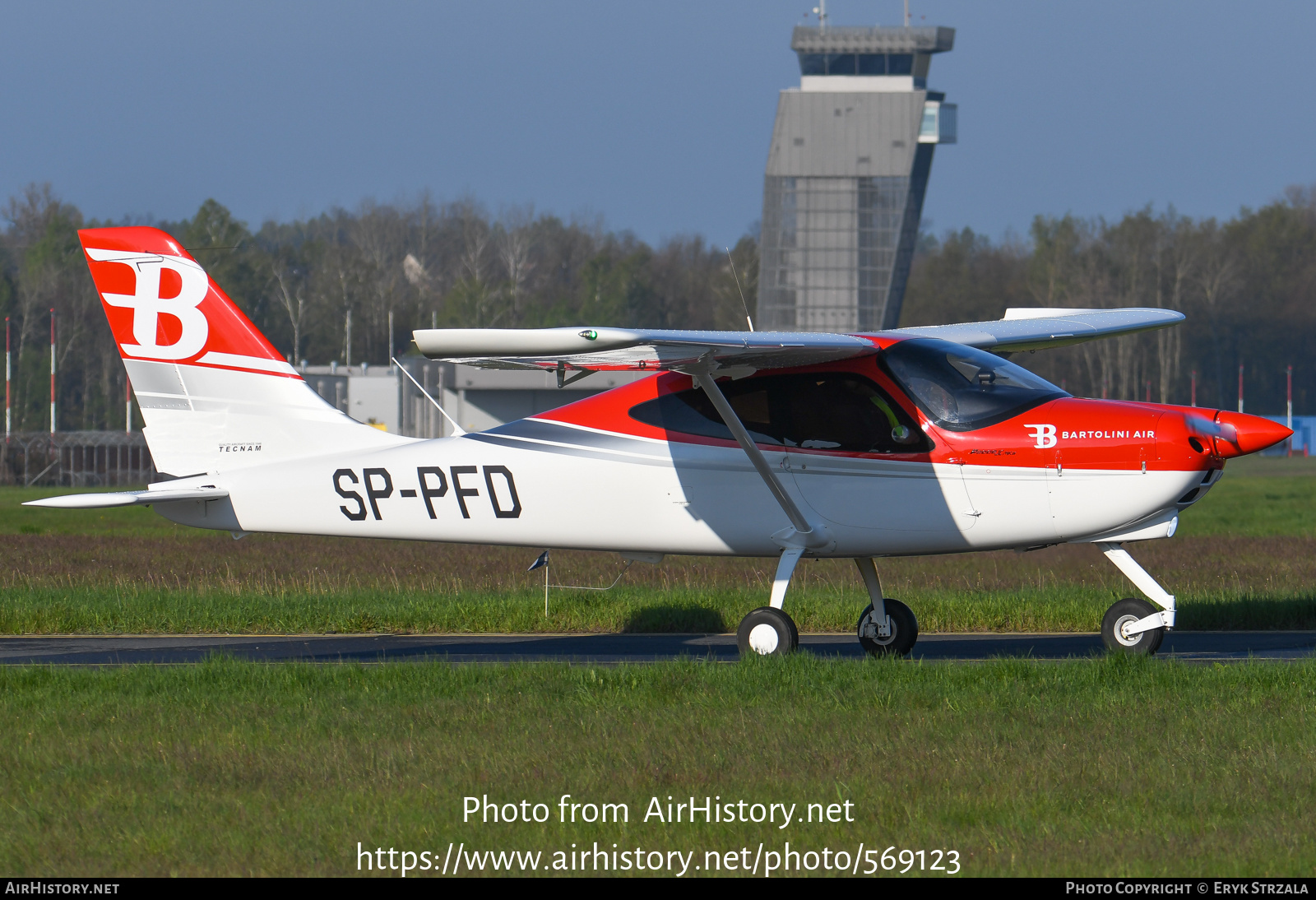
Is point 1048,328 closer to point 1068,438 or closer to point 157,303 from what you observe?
point 1068,438

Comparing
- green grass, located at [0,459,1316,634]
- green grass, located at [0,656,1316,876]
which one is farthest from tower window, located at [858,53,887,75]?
green grass, located at [0,656,1316,876]

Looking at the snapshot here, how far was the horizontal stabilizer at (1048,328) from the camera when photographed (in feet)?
40.5

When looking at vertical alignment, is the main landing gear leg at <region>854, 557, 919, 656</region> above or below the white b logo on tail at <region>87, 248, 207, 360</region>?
below

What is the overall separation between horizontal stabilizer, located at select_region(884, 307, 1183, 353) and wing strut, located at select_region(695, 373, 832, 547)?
208 centimetres

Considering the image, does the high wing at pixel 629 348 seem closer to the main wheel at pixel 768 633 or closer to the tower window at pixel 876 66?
the main wheel at pixel 768 633

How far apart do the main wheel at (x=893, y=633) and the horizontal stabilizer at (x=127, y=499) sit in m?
5.10

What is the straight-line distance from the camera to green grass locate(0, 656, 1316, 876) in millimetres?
5586

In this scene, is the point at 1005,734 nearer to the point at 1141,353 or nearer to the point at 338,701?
the point at 338,701

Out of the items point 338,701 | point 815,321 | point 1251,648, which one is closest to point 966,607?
point 1251,648

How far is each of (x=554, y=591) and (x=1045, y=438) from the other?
7.17 m

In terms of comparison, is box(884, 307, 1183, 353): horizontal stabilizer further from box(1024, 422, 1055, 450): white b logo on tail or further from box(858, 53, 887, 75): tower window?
box(858, 53, 887, 75): tower window

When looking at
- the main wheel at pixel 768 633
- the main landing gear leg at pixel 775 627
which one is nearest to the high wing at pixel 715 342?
the main landing gear leg at pixel 775 627

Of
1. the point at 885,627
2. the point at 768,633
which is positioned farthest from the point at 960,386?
the point at 768,633

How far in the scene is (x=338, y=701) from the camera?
8.59 m
